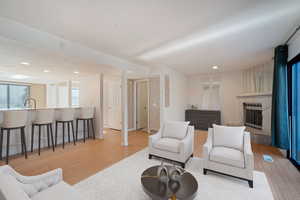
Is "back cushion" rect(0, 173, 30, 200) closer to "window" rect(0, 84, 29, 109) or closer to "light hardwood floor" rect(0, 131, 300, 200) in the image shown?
"light hardwood floor" rect(0, 131, 300, 200)

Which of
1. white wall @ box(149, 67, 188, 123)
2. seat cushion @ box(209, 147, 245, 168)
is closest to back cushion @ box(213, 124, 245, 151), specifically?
seat cushion @ box(209, 147, 245, 168)

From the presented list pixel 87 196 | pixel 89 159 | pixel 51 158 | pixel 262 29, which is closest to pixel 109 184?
pixel 87 196

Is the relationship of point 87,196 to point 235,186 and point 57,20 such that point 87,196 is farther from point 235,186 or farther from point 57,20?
point 57,20

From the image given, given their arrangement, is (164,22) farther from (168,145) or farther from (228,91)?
(228,91)

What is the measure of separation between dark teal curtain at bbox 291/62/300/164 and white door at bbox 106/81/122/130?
523 centimetres

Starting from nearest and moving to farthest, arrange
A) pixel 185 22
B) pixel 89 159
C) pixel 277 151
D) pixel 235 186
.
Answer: pixel 235 186
pixel 185 22
pixel 89 159
pixel 277 151

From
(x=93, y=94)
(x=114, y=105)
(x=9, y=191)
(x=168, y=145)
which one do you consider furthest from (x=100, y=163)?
(x=114, y=105)

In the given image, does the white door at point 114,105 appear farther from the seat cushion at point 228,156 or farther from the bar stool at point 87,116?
the seat cushion at point 228,156

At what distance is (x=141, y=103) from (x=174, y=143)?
3836 mm

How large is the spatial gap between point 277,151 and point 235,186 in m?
2.45

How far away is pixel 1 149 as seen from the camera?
297cm

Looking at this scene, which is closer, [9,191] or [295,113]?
[9,191]

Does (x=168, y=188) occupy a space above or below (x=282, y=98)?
below

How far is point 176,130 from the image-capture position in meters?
3.14
